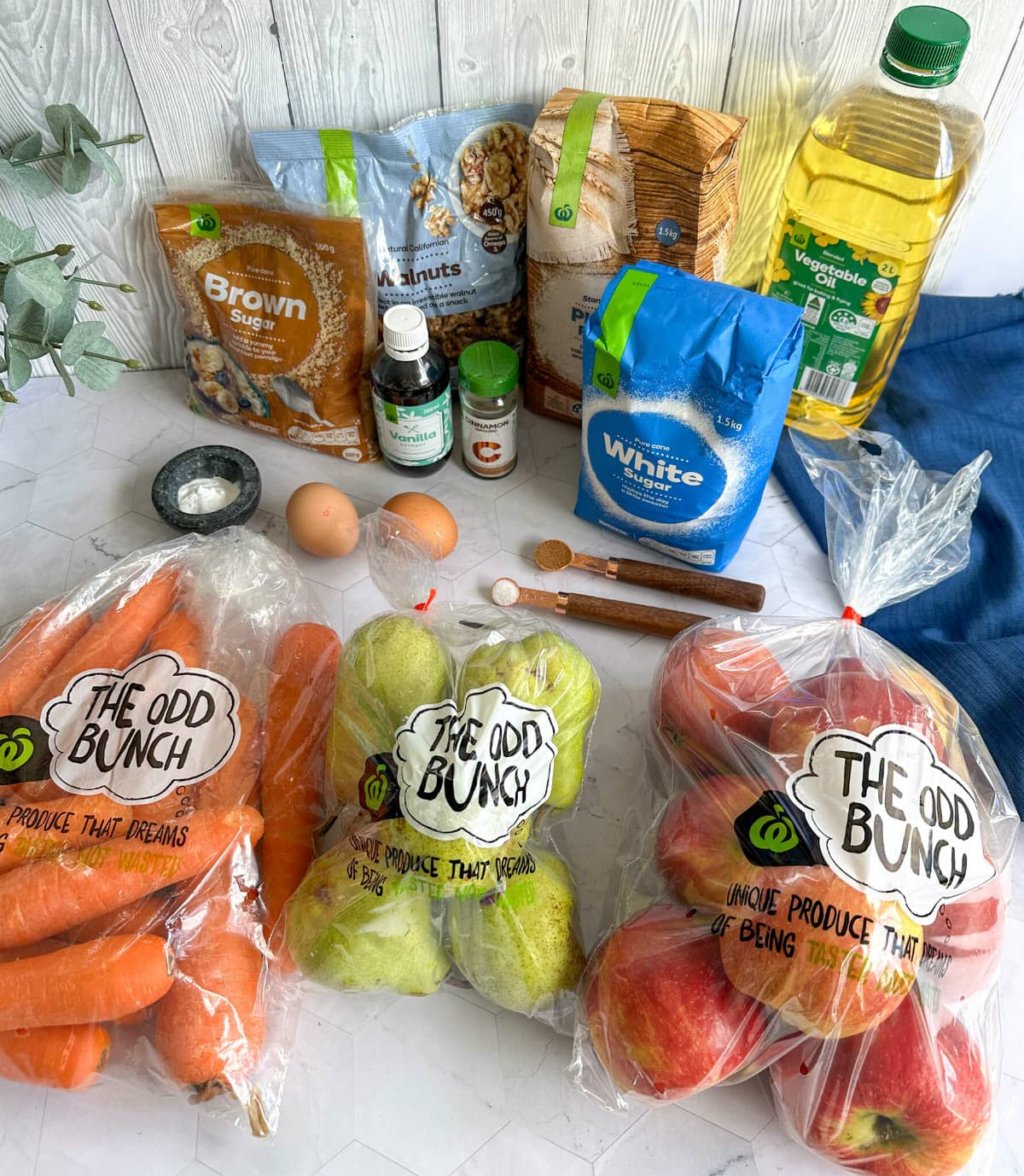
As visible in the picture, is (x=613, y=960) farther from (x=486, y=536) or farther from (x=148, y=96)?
(x=148, y=96)

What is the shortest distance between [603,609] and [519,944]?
0.33 m

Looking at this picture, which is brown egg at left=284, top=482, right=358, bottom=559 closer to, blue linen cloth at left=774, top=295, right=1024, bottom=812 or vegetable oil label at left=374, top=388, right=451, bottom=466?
vegetable oil label at left=374, top=388, right=451, bottom=466

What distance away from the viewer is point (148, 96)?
2.74 ft

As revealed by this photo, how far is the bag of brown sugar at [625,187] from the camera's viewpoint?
80 centimetres

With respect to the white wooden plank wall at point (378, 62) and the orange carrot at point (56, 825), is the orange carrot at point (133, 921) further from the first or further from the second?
the white wooden plank wall at point (378, 62)

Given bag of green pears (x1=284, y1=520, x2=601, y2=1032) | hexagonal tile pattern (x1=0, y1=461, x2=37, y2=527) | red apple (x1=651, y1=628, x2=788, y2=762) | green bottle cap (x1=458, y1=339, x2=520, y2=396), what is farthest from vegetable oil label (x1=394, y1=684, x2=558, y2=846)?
hexagonal tile pattern (x1=0, y1=461, x2=37, y2=527)

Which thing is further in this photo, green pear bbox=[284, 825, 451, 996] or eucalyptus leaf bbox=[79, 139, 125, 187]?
eucalyptus leaf bbox=[79, 139, 125, 187]

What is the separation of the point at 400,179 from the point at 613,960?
70cm

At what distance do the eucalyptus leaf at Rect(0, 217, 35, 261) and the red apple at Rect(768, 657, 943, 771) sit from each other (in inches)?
27.6

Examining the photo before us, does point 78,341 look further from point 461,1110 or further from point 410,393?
point 461,1110

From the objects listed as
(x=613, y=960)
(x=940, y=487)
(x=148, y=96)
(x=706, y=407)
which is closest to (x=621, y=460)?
(x=706, y=407)

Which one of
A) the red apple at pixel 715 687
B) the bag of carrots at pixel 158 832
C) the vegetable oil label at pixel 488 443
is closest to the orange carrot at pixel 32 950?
the bag of carrots at pixel 158 832

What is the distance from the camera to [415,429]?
902mm

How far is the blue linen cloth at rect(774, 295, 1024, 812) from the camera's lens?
2.49 ft
